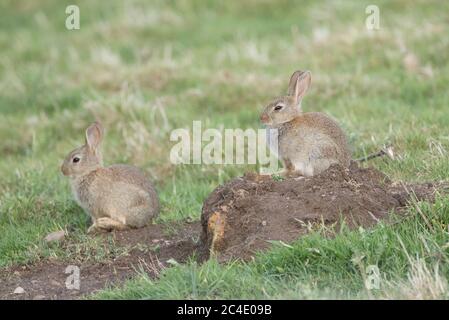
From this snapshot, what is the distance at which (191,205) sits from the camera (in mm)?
8031

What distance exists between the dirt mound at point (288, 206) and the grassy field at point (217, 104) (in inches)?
10.7

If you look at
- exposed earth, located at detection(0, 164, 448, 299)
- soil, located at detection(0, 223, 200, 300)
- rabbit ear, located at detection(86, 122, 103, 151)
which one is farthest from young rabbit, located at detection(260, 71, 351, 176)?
rabbit ear, located at detection(86, 122, 103, 151)

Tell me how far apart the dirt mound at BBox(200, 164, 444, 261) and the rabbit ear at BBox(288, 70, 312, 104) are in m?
1.21

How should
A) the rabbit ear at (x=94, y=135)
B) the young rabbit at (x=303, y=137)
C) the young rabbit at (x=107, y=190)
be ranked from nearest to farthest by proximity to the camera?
the young rabbit at (x=303, y=137), the young rabbit at (x=107, y=190), the rabbit ear at (x=94, y=135)

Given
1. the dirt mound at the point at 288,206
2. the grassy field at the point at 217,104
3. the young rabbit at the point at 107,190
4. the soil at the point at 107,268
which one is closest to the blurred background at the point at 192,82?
the grassy field at the point at 217,104

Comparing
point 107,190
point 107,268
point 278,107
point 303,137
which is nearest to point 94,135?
point 107,190

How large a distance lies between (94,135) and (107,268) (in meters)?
1.87

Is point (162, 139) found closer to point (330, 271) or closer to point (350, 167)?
point (350, 167)

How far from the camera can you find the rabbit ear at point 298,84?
767 centimetres

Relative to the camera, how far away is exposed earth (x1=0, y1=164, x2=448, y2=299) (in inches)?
243

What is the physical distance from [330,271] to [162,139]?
13.9 feet

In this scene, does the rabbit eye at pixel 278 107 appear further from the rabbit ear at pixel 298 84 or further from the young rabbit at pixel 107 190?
the young rabbit at pixel 107 190

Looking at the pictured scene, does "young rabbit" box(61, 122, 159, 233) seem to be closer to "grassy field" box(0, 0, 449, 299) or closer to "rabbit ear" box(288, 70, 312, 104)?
"grassy field" box(0, 0, 449, 299)
